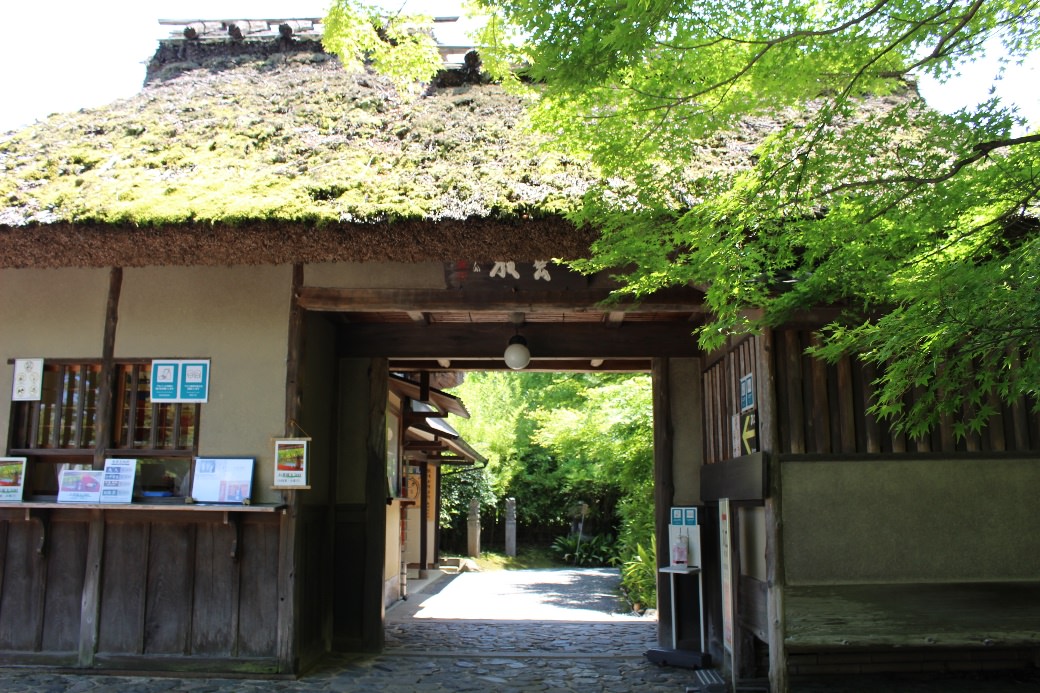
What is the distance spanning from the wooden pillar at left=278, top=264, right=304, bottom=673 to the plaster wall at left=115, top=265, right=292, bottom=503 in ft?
0.26

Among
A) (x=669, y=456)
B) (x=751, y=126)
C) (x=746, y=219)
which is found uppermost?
(x=751, y=126)

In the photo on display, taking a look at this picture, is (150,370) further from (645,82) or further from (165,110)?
(645,82)

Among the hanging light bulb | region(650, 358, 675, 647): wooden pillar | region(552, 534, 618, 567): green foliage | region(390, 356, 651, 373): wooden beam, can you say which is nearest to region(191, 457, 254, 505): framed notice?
the hanging light bulb

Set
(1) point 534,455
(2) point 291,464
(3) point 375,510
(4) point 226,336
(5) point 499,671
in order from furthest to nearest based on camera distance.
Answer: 1. (1) point 534,455
2. (3) point 375,510
3. (5) point 499,671
4. (4) point 226,336
5. (2) point 291,464

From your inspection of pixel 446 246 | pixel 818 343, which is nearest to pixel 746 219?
pixel 818 343

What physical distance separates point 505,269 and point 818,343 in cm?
264

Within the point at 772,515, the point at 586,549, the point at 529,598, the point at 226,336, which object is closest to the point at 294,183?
the point at 226,336

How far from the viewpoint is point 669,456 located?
886cm

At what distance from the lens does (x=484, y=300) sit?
7391 mm

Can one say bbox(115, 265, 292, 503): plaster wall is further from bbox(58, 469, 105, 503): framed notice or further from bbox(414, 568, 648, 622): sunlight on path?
bbox(414, 568, 648, 622): sunlight on path

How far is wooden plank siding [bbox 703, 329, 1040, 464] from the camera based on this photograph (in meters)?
6.18

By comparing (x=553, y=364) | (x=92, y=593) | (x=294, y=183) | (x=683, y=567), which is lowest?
(x=92, y=593)

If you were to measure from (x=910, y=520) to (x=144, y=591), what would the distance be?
20.2ft

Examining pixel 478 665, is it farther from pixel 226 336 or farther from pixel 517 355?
pixel 226 336
